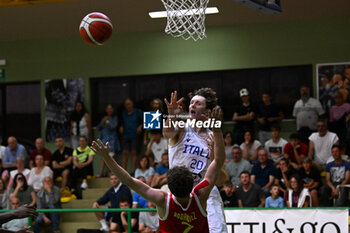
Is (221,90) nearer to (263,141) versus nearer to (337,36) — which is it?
(263,141)

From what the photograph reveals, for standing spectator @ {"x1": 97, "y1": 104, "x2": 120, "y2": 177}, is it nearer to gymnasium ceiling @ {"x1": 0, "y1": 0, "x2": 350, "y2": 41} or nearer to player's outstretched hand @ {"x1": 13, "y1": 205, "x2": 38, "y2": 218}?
gymnasium ceiling @ {"x1": 0, "y1": 0, "x2": 350, "y2": 41}

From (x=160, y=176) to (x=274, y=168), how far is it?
7.71 ft

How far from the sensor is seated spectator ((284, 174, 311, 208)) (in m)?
12.0

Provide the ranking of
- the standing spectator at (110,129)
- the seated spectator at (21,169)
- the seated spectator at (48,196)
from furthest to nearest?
1. the standing spectator at (110,129)
2. the seated spectator at (21,169)
3. the seated spectator at (48,196)


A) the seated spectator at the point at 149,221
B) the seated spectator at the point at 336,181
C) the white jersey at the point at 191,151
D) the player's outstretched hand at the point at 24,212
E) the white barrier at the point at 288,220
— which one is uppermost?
the white jersey at the point at 191,151

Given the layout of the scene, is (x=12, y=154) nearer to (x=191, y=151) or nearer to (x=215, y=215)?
(x=191, y=151)

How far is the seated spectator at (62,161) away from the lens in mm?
15078

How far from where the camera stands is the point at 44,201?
547 inches

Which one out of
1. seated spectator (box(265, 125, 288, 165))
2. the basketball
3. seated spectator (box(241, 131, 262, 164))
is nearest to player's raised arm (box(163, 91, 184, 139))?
the basketball

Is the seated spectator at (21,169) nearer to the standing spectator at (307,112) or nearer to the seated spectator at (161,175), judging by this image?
the seated spectator at (161,175)

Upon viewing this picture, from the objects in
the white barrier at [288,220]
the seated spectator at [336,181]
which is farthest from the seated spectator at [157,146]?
the white barrier at [288,220]

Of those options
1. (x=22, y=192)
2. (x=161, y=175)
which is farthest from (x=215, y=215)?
(x=22, y=192)

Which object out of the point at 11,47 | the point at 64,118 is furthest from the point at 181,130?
the point at 11,47

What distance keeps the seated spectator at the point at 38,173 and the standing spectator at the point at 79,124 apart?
4.99 feet
